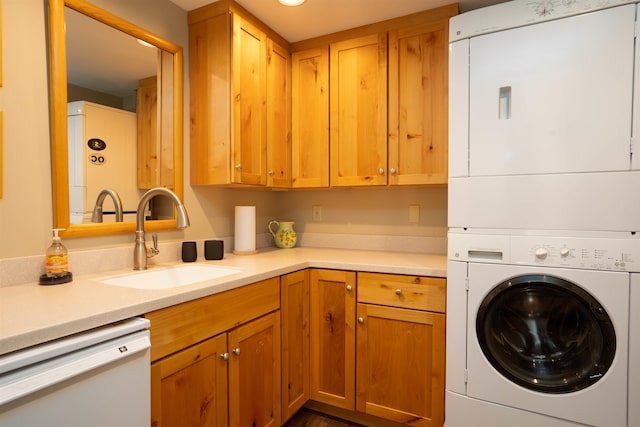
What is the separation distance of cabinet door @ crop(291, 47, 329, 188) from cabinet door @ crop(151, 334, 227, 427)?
1.25 meters

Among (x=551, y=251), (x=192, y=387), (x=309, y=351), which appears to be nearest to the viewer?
(x=192, y=387)

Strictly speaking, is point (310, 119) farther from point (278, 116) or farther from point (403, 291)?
point (403, 291)

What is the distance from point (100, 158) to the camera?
5.16 feet

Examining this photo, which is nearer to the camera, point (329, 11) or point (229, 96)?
point (229, 96)

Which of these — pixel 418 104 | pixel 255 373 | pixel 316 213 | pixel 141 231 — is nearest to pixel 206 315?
pixel 255 373

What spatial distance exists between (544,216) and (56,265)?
6.17 feet

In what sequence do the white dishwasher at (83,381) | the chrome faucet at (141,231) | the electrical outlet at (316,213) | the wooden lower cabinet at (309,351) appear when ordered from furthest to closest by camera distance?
the electrical outlet at (316,213)
the chrome faucet at (141,231)
the wooden lower cabinet at (309,351)
the white dishwasher at (83,381)

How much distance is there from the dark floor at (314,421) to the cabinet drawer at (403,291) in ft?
2.43

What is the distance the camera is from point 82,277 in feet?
4.74

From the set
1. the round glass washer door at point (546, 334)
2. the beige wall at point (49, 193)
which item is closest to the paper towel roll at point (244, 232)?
the beige wall at point (49, 193)

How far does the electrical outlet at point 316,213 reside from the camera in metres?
2.62

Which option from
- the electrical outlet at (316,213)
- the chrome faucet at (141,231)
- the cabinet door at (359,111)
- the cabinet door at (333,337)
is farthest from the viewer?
the electrical outlet at (316,213)

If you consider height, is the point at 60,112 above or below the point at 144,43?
below

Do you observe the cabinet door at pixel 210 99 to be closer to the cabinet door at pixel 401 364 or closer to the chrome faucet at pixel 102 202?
the chrome faucet at pixel 102 202
